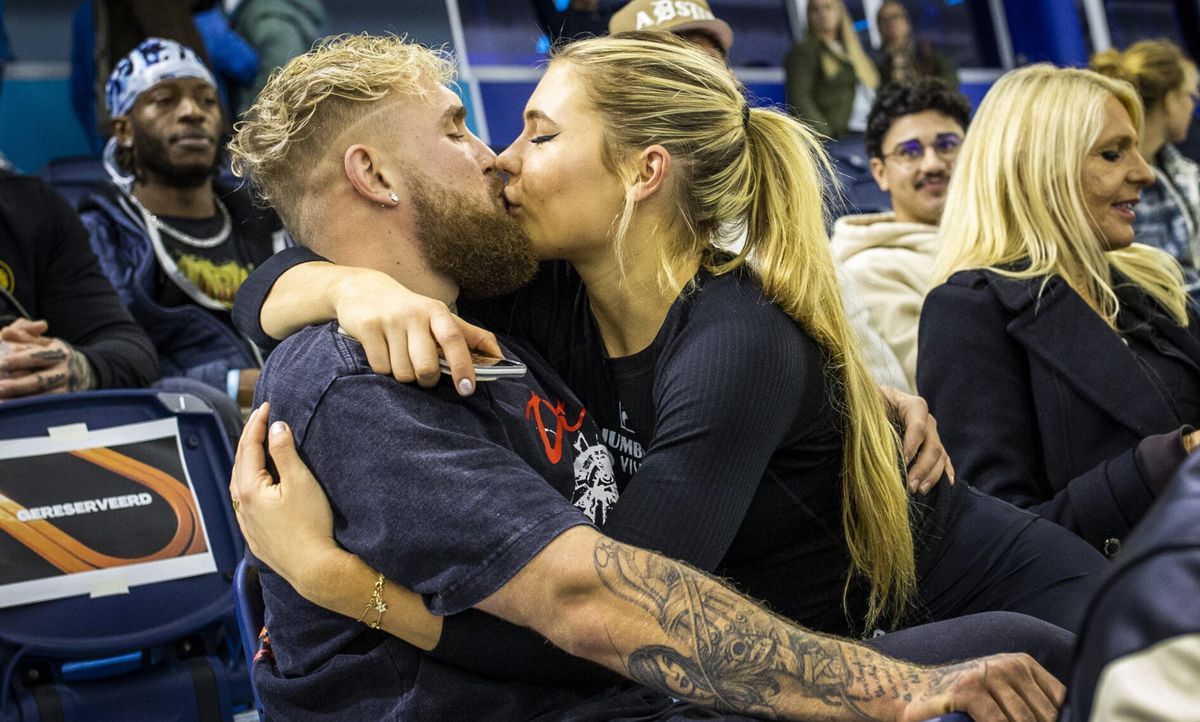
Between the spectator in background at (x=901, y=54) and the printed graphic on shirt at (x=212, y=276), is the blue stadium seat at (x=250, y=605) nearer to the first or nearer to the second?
the printed graphic on shirt at (x=212, y=276)

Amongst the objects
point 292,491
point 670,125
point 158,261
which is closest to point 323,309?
point 292,491

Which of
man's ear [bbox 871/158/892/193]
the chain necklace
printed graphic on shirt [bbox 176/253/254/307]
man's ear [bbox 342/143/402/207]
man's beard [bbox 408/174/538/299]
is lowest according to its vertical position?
man's ear [bbox 871/158/892/193]

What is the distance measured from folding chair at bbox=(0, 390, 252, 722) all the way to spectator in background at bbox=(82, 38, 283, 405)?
549 millimetres

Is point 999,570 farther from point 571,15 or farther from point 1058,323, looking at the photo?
point 571,15

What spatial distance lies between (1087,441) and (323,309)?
1596 millimetres

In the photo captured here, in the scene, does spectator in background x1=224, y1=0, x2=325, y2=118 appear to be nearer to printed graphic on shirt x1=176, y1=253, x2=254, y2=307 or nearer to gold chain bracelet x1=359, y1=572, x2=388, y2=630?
printed graphic on shirt x1=176, y1=253, x2=254, y2=307

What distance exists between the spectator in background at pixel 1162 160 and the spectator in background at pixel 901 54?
3.12 meters

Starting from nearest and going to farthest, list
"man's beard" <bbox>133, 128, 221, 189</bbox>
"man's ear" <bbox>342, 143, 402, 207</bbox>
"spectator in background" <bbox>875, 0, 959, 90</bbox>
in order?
"man's ear" <bbox>342, 143, 402, 207</bbox>
"man's beard" <bbox>133, 128, 221, 189</bbox>
"spectator in background" <bbox>875, 0, 959, 90</bbox>

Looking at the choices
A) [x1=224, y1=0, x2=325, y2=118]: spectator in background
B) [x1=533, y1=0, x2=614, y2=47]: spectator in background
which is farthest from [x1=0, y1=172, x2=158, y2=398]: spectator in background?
[x1=533, y1=0, x2=614, y2=47]: spectator in background

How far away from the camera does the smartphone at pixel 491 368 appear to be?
1529 millimetres

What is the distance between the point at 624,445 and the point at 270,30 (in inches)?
168

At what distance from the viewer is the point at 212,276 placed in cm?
372

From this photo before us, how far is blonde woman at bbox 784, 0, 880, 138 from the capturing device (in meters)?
7.49

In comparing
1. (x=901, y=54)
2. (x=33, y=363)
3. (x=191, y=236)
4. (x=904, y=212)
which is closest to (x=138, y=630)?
(x=33, y=363)
